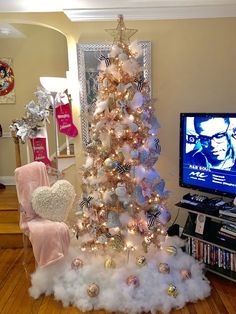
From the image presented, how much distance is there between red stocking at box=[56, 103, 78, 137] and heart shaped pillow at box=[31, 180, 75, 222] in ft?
2.17

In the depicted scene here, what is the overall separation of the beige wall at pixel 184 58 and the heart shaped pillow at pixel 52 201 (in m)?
1.25

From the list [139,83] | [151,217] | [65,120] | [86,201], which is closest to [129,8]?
[139,83]

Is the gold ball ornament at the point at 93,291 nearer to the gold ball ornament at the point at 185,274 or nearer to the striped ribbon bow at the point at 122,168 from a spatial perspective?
the gold ball ornament at the point at 185,274

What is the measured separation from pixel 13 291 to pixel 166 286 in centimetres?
128

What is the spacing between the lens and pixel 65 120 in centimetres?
315

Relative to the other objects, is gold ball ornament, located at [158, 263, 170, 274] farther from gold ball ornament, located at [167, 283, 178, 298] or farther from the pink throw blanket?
the pink throw blanket

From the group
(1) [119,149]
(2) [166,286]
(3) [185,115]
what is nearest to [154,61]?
(3) [185,115]

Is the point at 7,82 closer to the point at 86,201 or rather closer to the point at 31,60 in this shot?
the point at 31,60

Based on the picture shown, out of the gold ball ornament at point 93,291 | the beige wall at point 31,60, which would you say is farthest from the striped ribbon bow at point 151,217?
the beige wall at point 31,60

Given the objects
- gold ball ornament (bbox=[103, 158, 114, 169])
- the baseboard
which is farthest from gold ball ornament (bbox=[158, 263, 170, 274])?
the baseboard

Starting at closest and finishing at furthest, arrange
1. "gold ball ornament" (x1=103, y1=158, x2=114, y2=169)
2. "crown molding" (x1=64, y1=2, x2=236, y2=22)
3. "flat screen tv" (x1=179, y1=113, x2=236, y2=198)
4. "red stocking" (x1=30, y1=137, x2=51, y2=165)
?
"gold ball ornament" (x1=103, y1=158, x2=114, y2=169) < "flat screen tv" (x1=179, y1=113, x2=236, y2=198) < "crown molding" (x1=64, y1=2, x2=236, y2=22) < "red stocking" (x1=30, y1=137, x2=51, y2=165)

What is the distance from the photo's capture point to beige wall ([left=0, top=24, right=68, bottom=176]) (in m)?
4.52

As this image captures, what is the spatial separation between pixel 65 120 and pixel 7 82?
197cm

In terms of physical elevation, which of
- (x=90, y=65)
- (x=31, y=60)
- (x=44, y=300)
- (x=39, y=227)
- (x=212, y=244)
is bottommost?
(x=44, y=300)
